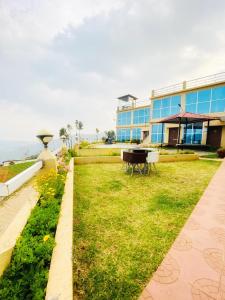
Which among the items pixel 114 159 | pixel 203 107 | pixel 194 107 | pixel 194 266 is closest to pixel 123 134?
pixel 194 107

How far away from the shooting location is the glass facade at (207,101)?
16.1 meters

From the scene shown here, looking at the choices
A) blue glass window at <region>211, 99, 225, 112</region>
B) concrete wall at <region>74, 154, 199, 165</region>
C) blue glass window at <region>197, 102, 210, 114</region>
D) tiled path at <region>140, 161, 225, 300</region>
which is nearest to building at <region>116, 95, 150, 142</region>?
blue glass window at <region>197, 102, 210, 114</region>

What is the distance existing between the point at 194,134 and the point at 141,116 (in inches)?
471

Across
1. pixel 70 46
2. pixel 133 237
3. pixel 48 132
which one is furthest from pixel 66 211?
pixel 70 46

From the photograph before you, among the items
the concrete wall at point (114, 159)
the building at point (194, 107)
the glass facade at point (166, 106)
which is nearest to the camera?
the concrete wall at point (114, 159)

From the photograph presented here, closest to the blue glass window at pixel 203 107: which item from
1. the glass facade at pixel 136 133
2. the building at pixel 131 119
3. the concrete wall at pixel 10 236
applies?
the building at pixel 131 119

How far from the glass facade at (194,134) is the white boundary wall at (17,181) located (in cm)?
1622

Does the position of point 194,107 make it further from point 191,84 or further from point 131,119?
point 131,119

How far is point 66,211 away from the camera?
2.81 metres

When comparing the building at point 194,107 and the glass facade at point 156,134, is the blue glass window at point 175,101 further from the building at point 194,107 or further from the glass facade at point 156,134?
the glass facade at point 156,134

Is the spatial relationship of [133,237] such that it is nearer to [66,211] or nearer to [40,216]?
[66,211]

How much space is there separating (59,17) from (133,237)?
9.15 m

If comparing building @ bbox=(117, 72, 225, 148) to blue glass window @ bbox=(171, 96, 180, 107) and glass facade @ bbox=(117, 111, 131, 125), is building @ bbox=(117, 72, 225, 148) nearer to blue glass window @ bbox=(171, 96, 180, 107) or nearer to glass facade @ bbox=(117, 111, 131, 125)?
blue glass window @ bbox=(171, 96, 180, 107)

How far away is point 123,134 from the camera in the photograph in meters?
32.5
